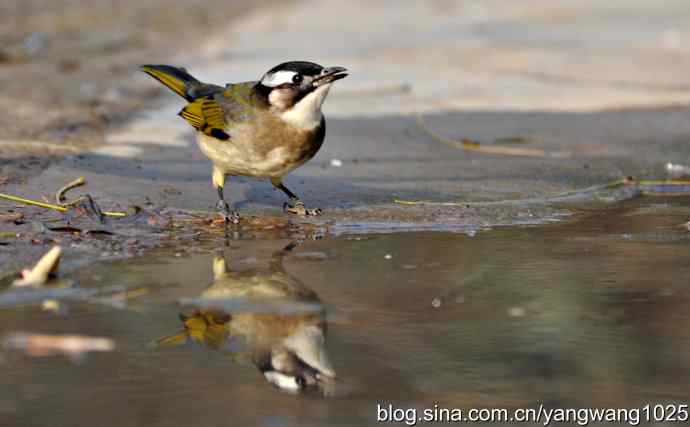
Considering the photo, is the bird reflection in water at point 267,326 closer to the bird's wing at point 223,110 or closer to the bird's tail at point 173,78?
the bird's wing at point 223,110

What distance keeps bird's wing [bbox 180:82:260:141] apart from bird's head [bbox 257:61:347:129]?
16 centimetres

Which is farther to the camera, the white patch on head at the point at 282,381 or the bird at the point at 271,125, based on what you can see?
the bird at the point at 271,125

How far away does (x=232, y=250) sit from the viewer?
235 inches

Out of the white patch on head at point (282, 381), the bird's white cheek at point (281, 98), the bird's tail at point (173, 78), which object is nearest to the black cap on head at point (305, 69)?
the bird's white cheek at point (281, 98)

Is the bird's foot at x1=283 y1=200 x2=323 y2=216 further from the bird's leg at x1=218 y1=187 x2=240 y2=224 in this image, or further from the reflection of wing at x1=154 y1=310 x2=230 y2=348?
the reflection of wing at x1=154 y1=310 x2=230 y2=348

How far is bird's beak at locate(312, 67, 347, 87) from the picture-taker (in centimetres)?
Result: 641

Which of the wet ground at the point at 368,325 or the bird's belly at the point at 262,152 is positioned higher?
the bird's belly at the point at 262,152

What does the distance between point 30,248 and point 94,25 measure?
13653 millimetres

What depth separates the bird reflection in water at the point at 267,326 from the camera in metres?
4.07

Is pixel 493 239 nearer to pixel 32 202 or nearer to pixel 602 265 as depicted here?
pixel 602 265

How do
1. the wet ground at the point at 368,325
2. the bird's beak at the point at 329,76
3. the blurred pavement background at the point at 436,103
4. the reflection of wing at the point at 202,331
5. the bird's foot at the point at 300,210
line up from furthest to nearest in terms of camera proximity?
the blurred pavement background at the point at 436,103, the bird's foot at the point at 300,210, the bird's beak at the point at 329,76, the reflection of wing at the point at 202,331, the wet ground at the point at 368,325

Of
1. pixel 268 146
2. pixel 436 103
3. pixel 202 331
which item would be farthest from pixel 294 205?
pixel 436 103

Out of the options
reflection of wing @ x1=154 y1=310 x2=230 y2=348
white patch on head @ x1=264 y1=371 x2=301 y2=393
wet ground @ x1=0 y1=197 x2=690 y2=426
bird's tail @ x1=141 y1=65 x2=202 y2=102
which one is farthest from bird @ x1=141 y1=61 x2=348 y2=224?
white patch on head @ x1=264 y1=371 x2=301 y2=393

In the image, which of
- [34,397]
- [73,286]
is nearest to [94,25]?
[73,286]
